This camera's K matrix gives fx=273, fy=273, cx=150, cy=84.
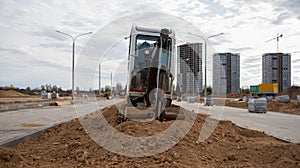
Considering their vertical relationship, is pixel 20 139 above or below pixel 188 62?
below

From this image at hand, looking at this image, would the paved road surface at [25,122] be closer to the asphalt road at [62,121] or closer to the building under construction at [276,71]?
the asphalt road at [62,121]

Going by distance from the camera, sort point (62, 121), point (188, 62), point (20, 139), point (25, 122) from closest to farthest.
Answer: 1. point (20, 139)
2. point (25, 122)
3. point (62, 121)
4. point (188, 62)

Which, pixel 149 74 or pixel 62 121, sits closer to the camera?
pixel 149 74

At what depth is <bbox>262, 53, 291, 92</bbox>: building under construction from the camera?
67750 millimetres

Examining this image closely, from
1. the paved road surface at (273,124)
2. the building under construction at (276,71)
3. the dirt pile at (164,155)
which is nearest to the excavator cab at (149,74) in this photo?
the dirt pile at (164,155)

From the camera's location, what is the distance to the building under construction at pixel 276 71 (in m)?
67.8

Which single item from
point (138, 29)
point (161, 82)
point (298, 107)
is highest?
point (138, 29)

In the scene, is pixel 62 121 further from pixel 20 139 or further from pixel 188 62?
pixel 188 62

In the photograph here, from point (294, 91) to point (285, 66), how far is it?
24481 millimetres

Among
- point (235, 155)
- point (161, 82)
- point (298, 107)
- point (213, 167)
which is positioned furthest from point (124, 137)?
point (298, 107)

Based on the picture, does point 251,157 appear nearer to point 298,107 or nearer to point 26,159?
point 26,159

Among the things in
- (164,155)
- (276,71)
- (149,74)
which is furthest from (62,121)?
(276,71)

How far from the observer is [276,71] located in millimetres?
67312

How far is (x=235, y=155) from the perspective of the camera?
5020mm
